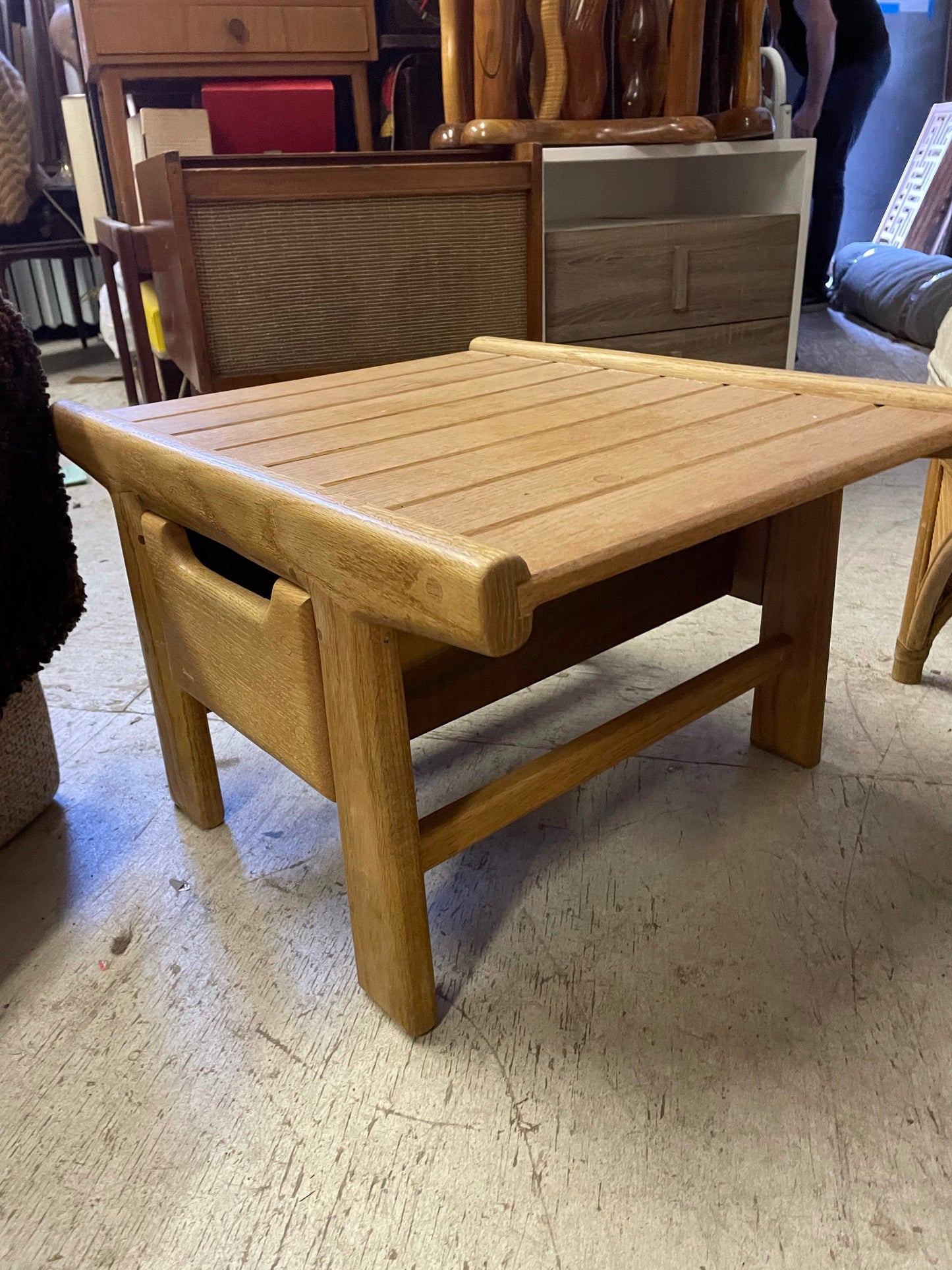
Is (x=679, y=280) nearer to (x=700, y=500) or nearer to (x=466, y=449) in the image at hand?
(x=466, y=449)

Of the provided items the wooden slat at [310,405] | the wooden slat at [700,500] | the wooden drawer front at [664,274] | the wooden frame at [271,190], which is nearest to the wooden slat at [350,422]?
the wooden slat at [310,405]

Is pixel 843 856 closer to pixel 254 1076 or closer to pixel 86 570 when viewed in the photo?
pixel 254 1076

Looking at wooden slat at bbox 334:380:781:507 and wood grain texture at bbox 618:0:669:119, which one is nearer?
wooden slat at bbox 334:380:781:507

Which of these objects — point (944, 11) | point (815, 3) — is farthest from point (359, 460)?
point (944, 11)

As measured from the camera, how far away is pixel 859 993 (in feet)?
2.33

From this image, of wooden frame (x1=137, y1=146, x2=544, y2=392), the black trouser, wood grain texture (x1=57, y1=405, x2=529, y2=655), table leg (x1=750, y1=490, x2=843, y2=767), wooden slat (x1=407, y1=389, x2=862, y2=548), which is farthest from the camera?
the black trouser

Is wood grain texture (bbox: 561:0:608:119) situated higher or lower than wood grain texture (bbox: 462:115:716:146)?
higher

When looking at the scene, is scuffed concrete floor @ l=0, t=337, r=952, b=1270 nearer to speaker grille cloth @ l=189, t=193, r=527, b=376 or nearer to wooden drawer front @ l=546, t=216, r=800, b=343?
speaker grille cloth @ l=189, t=193, r=527, b=376

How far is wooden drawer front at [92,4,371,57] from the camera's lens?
167 centimetres

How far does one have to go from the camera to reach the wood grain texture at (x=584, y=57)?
1543 millimetres

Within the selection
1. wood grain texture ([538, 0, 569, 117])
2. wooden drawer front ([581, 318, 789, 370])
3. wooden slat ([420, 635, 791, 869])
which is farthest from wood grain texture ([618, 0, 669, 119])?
wooden slat ([420, 635, 791, 869])

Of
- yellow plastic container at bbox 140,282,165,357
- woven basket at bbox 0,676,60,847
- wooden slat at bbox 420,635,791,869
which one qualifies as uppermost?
yellow plastic container at bbox 140,282,165,357

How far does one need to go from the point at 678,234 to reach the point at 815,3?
1.60 m

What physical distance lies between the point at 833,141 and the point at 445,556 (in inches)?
130
